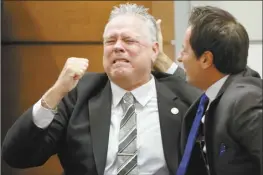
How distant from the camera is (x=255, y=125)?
1.40m

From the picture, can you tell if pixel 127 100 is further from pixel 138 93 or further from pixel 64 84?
pixel 64 84

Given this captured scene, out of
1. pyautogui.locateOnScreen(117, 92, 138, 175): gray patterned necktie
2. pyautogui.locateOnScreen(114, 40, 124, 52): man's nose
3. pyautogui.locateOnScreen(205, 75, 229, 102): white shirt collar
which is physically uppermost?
pyautogui.locateOnScreen(114, 40, 124, 52): man's nose

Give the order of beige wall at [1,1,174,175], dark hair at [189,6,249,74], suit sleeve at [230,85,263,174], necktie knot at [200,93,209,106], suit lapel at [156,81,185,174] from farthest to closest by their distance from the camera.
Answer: beige wall at [1,1,174,175], suit lapel at [156,81,185,174], necktie knot at [200,93,209,106], dark hair at [189,6,249,74], suit sleeve at [230,85,263,174]

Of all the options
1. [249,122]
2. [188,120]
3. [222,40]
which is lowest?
[188,120]

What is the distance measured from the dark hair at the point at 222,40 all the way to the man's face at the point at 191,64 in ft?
0.14

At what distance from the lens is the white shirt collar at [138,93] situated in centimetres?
201

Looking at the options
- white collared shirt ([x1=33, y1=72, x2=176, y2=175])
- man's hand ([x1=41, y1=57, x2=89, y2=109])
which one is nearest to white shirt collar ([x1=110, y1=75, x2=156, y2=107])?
white collared shirt ([x1=33, y1=72, x2=176, y2=175])

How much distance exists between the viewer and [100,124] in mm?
1931

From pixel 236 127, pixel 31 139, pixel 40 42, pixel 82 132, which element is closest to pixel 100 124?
pixel 82 132

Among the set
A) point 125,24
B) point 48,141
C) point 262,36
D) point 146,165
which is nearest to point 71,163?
point 48,141

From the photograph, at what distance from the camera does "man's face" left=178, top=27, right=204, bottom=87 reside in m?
1.77

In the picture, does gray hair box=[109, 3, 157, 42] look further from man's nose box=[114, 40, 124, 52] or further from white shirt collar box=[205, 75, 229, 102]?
white shirt collar box=[205, 75, 229, 102]

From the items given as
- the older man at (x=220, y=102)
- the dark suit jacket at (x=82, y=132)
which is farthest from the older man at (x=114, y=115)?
the older man at (x=220, y=102)

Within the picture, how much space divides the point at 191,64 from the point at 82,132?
509mm
